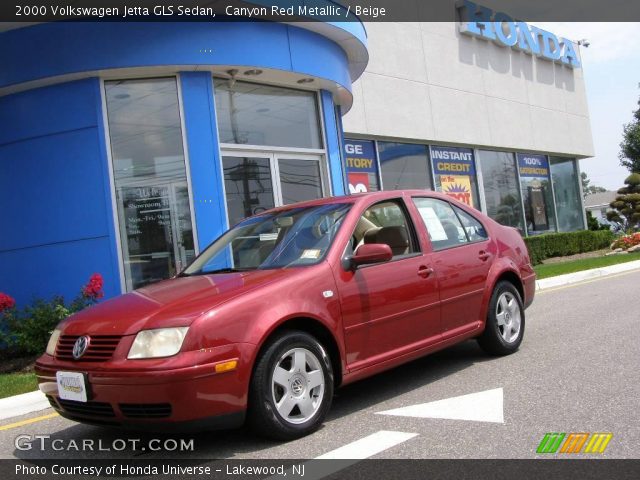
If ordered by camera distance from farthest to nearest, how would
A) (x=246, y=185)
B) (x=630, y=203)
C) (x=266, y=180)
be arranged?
(x=630, y=203) < (x=266, y=180) < (x=246, y=185)

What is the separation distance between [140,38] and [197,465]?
693cm

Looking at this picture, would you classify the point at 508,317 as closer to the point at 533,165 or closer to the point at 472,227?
the point at 472,227

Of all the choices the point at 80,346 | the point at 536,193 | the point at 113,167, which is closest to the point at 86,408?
the point at 80,346

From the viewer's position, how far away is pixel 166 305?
4074 millimetres

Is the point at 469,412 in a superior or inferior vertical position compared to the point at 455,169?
inferior

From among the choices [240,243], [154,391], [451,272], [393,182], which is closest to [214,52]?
[240,243]

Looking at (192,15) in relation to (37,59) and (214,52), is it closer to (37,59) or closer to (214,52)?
(214,52)

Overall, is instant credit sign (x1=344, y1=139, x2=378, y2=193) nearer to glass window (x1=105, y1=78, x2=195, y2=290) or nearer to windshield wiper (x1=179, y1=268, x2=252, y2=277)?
glass window (x1=105, y1=78, x2=195, y2=290)

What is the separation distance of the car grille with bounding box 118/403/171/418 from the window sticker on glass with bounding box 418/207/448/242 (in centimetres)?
273

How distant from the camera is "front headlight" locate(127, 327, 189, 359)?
3758 mm

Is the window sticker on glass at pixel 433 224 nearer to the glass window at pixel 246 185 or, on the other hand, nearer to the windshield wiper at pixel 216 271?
the windshield wiper at pixel 216 271

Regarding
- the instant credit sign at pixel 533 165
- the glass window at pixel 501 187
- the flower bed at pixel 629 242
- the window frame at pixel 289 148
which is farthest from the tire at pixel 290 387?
the instant credit sign at pixel 533 165

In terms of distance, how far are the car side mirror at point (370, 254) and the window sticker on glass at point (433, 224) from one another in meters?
0.99

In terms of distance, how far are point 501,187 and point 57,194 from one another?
16.0 m
